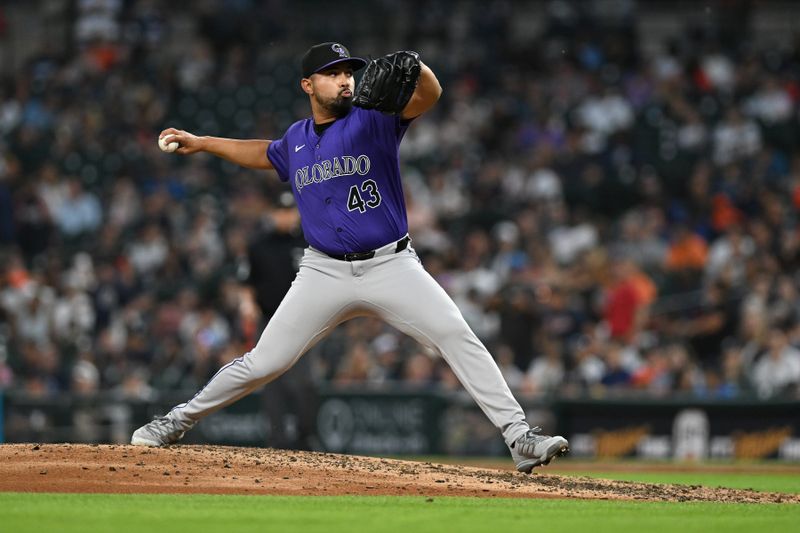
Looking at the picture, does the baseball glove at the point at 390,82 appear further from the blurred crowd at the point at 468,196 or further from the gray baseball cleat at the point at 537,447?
the blurred crowd at the point at 468,196

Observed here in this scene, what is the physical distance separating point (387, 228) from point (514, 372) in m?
7.20

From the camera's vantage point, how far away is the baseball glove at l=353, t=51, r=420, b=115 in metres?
6.23

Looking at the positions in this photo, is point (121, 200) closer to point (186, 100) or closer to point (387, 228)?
point (186, 100)

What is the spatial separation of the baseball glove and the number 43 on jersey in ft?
1.37

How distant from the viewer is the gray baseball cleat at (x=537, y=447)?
21.0 ft

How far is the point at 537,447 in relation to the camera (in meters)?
6.42

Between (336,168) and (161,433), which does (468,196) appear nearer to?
(161,433)

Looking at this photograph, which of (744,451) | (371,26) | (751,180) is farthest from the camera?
(371,26)

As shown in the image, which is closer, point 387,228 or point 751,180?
point 387,228

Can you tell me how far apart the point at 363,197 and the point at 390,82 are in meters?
0.65

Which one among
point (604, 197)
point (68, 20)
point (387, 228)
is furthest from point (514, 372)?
point (68, 20)

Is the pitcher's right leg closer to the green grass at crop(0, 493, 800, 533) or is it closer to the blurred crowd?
the green grass at crop(0, 493, 800, 533)

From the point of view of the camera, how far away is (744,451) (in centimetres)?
1263

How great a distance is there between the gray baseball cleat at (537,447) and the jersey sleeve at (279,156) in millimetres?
1869
